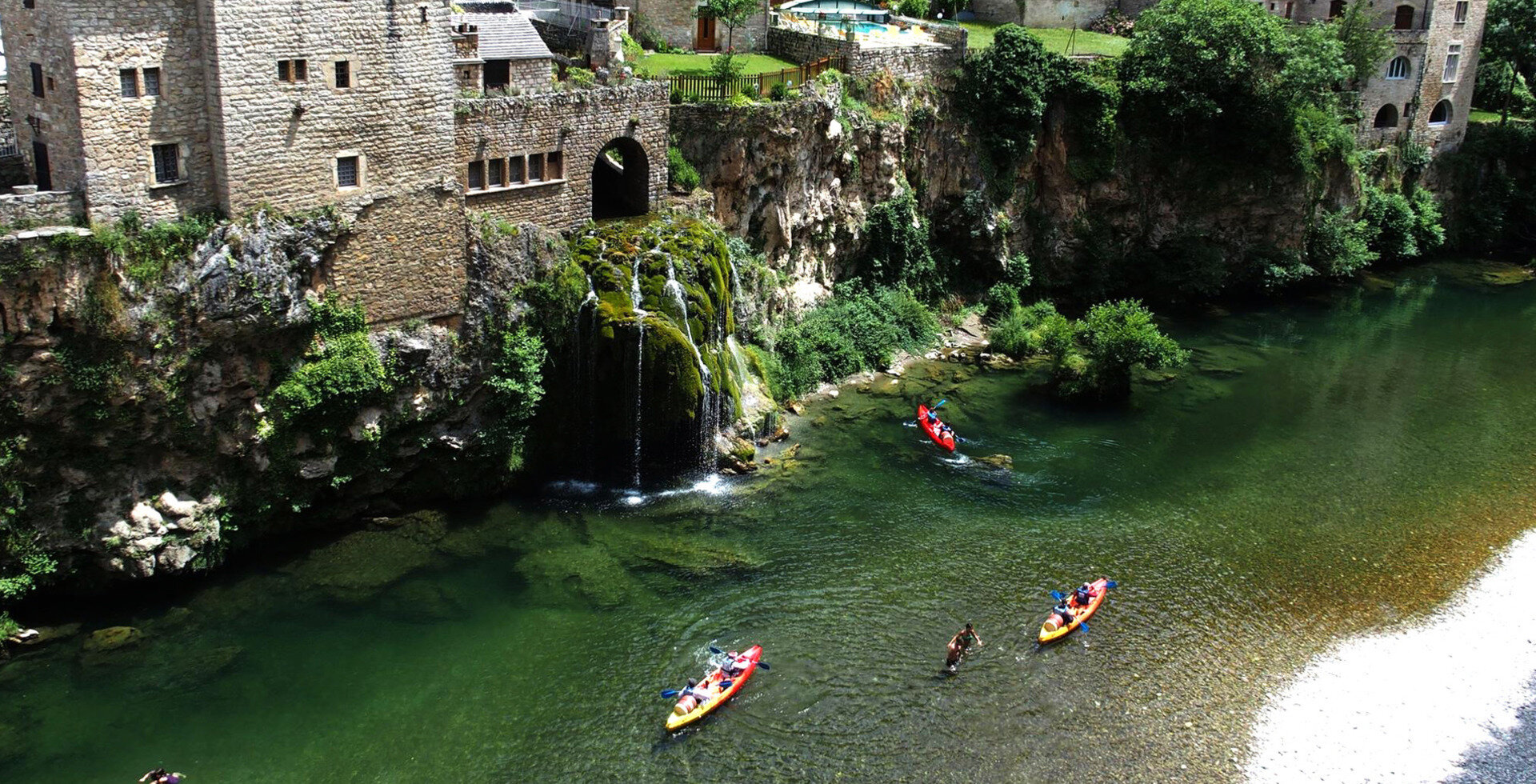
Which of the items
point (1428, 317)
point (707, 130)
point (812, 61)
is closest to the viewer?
point (707, 130)

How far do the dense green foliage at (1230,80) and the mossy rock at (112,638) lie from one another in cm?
4255

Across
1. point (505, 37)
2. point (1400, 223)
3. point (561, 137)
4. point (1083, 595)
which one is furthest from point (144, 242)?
point (1400, 223)

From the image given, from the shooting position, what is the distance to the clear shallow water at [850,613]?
90.1ft

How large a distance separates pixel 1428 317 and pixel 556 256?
1575 inches

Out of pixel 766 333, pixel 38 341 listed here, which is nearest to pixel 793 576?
pixel 766 333

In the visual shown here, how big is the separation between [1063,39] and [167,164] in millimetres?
44553

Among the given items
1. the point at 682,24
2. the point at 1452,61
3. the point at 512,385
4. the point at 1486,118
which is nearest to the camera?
the point at 512,385

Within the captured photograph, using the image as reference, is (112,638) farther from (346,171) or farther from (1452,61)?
(1452,61)

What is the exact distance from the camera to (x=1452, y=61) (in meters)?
65.8

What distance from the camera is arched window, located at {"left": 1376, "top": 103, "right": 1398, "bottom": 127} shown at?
213 feet

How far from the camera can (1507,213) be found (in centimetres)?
6788

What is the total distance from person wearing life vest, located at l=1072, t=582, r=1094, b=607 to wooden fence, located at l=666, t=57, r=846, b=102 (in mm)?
20385

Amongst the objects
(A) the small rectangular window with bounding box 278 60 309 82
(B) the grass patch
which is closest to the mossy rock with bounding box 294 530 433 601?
(A) the small rectangular window with bounding box 278 60 309 82

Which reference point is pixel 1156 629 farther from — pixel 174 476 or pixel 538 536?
pixel 174 476
